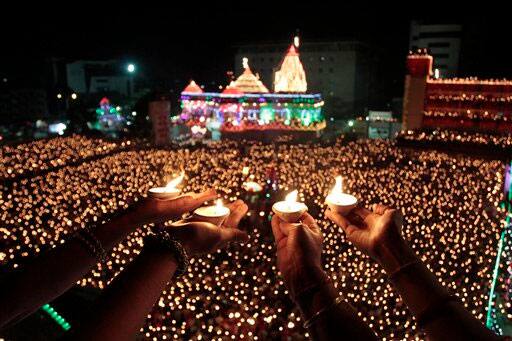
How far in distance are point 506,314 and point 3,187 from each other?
1324cm

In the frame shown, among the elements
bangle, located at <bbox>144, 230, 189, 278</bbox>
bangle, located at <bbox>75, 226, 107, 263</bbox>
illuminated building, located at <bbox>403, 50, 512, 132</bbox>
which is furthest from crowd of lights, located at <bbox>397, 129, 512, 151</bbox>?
bangle, located at <bbox>75, 226, 107, 263</bbox>

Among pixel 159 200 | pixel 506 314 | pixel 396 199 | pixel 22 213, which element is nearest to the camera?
pixel 159 200

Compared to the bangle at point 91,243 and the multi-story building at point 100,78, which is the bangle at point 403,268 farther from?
the multi-story building at point 100,78

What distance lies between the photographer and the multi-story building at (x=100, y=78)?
40375 mm

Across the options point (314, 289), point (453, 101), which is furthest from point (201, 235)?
point (453, 101)

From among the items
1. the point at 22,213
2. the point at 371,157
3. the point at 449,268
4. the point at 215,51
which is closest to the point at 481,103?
the point at 371,157

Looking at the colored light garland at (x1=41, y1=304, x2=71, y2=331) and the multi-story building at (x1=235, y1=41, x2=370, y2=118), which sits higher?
the multi-story building at (x1=235, y1=41, x2=370, y2=118)

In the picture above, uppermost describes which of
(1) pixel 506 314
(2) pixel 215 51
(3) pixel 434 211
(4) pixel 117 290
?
(2) pixel 215 51

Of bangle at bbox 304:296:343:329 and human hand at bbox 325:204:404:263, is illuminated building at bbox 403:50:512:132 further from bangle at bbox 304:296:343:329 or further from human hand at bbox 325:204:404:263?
bangle at bbox 304:296:343:329

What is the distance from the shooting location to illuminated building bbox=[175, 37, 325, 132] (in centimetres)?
2706

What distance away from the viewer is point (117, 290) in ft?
5.19

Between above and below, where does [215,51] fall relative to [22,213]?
above

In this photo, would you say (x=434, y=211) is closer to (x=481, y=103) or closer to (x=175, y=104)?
(x=481, y=103)

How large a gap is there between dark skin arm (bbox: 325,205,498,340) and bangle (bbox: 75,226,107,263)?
1.47 meters
